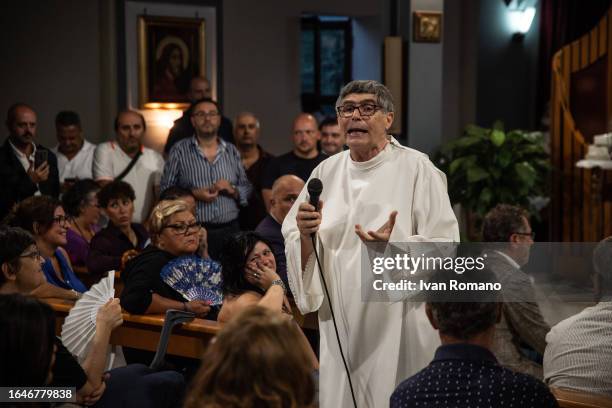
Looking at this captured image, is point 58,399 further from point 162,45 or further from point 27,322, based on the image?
point 162,45

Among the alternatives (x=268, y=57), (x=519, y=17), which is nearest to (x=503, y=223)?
(x=268, y=57)

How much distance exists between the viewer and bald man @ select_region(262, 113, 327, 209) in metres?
6.14

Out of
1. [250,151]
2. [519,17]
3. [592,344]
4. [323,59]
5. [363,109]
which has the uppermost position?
[519,17]

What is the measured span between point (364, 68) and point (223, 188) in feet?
15.0

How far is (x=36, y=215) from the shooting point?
4.58 m

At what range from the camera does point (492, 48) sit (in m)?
10.4

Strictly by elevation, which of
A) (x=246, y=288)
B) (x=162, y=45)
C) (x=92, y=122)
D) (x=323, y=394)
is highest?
(x=162, y=45)

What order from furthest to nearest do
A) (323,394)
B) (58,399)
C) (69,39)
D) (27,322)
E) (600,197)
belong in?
(69,39)
(600,197)
(323,394)
(58,399)
(27,322)

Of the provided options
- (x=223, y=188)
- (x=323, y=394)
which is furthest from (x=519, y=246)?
(x=223, y=188)

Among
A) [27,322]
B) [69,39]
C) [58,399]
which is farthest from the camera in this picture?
[69,39]

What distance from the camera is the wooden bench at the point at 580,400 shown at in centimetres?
290

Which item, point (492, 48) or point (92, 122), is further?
point (492, 48)

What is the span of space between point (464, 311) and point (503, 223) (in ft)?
6.99

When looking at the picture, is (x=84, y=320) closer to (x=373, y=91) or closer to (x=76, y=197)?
(x=373, y=91)
